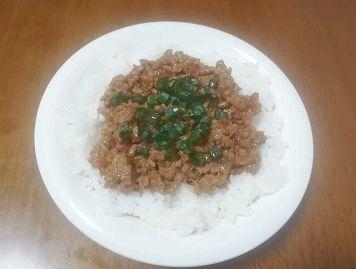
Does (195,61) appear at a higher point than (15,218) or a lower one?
higher

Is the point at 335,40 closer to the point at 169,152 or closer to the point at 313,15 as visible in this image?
the point at 313,15

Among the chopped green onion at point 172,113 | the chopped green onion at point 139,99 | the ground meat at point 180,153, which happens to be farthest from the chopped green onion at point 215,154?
the chopped green onion at point 139,99

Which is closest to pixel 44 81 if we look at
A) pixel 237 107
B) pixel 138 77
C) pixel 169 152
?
pixel 138 77

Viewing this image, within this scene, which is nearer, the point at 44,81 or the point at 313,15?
the point at 44,81

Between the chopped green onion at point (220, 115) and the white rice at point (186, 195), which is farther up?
the chopped green onion at point (220, 115)

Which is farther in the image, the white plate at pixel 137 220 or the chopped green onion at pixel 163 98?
the chopped green onion at pixel 163 98

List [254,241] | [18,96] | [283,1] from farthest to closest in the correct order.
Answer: [283,1] < [18,96] < [254,241]

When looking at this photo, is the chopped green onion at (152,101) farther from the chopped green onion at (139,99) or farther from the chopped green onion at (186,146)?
the chopped green onion at (186,146)
